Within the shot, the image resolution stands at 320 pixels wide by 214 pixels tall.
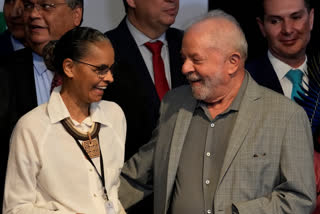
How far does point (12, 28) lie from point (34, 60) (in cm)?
71

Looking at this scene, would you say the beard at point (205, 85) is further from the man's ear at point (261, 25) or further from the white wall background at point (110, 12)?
the white wall background at point (110, 12)

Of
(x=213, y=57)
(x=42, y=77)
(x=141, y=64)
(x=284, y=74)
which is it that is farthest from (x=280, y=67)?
(x=42, y=77)

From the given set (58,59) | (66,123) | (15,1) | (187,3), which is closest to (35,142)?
(66,123)

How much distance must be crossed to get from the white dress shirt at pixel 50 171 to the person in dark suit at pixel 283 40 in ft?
4.51

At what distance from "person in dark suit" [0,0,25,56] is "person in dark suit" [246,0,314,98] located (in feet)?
5.01

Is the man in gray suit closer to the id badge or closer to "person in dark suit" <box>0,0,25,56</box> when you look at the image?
the id badge

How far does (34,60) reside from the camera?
4.14m

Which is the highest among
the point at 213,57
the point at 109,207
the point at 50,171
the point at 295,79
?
the point at 213,57

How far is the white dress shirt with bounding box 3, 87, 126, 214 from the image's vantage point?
326 centimetres

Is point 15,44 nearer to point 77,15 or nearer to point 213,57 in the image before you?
point 77,15

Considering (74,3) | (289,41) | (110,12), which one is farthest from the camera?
(110,12)

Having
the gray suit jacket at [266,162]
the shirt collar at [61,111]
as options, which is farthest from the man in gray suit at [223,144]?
the shirt collar at [61,111]

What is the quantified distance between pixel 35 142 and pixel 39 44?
1.01m

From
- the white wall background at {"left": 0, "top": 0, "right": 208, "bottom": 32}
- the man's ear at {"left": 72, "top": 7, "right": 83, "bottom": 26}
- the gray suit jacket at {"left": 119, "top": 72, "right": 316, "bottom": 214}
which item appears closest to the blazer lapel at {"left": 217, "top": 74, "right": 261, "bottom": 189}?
the gray suit jacket at {"left": 119, "top": 72, "right": 316, "bottom": 214}
